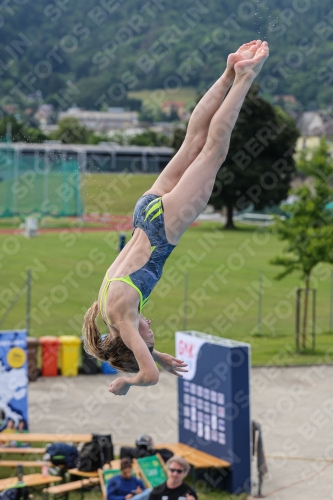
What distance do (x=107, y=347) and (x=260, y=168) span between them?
45561 millimetres

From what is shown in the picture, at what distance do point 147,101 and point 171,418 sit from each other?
15481cm

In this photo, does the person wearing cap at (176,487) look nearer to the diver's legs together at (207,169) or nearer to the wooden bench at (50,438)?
the wooden bench at (50,438)

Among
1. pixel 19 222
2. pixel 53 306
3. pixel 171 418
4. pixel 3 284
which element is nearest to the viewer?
pixel 171 418

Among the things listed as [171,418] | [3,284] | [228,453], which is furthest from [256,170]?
[228,453]

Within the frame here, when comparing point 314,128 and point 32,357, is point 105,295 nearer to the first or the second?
point 32,357

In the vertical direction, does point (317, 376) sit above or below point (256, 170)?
below

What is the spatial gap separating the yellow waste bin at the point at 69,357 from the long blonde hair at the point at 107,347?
46.3ft

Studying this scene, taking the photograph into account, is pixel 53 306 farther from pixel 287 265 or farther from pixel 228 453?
pixel 228 453

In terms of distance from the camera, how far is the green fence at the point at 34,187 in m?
33.9

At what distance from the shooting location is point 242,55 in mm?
5234

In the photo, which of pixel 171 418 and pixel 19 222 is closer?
pixel 171 418

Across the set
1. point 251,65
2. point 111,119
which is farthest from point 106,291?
point 111,119

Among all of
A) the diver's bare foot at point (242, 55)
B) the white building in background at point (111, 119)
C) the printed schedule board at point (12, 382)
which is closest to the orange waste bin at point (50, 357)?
the printed schedule board at point (12, 382)

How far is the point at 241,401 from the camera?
12367 mm
